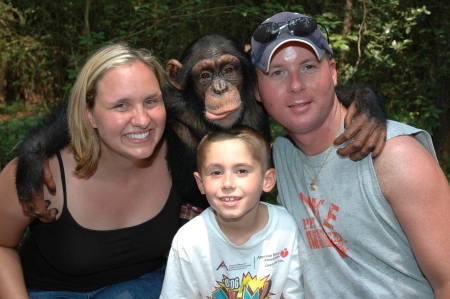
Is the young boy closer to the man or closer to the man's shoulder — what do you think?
the man

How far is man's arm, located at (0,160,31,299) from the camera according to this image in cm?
271

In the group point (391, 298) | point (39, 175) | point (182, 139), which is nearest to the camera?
point (391, 298)

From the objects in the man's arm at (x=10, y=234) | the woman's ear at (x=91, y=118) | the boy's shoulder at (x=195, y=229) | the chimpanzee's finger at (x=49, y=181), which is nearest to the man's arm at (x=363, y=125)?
the boy's shoulder at (x=195, y=229)

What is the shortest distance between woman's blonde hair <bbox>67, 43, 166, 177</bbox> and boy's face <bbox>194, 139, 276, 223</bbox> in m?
0.67

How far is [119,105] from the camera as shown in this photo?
102 inches

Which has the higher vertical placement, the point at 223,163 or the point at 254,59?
the point at 254,59

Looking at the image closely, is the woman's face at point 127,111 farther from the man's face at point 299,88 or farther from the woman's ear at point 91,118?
the man's face at point 299,88

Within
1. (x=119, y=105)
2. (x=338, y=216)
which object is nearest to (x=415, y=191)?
(x=338, y=216)

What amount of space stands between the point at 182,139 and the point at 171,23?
10.9 feet

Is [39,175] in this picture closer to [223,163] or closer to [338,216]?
[223,163]

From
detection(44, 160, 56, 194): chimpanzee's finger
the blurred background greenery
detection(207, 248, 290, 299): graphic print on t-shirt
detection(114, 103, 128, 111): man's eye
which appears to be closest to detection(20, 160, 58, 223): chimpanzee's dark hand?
detection(44, 160, 56, 194): chimpanzee's finger

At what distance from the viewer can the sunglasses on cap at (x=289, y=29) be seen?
2369 mm

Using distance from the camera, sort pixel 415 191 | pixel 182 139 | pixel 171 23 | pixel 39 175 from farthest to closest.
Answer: pixel 171 23
pixel 182 139
pixel 39 175
pixel 415 191

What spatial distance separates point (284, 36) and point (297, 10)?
338 centimetres
